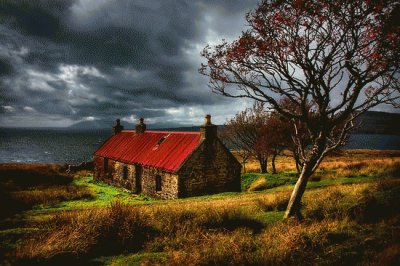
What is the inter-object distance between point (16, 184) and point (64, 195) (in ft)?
30.1

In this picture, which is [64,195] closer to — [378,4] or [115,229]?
[115,229]

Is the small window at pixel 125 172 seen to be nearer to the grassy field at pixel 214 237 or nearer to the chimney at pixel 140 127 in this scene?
the chimney at pixel 140 127

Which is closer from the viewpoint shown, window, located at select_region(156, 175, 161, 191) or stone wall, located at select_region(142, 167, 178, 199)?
stone wall, located at select_region(142, 167, 178, 199)

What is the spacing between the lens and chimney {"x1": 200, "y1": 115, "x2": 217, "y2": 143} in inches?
996

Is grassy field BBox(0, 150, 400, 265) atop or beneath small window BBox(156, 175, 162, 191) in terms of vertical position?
atop

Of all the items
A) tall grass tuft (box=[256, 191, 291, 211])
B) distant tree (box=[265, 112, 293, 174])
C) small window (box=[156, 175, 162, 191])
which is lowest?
small window (box=[156, 175, 162, 191])

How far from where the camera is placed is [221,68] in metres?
11.6

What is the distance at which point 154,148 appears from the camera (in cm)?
2977

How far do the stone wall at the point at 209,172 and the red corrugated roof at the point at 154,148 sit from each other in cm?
81

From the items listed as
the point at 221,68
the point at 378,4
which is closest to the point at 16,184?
the point at 221,68

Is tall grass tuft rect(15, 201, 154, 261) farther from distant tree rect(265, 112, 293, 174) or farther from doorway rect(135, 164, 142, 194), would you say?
distant tree rect(265, 112, 293, 174)

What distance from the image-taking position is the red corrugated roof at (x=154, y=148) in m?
25.6

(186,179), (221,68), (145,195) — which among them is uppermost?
(221,68)

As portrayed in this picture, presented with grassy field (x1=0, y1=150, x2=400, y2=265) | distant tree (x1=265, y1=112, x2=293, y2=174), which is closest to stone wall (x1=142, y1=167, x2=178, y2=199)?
grassy field (x1=0, y1=150, x2=400, y2=265)
